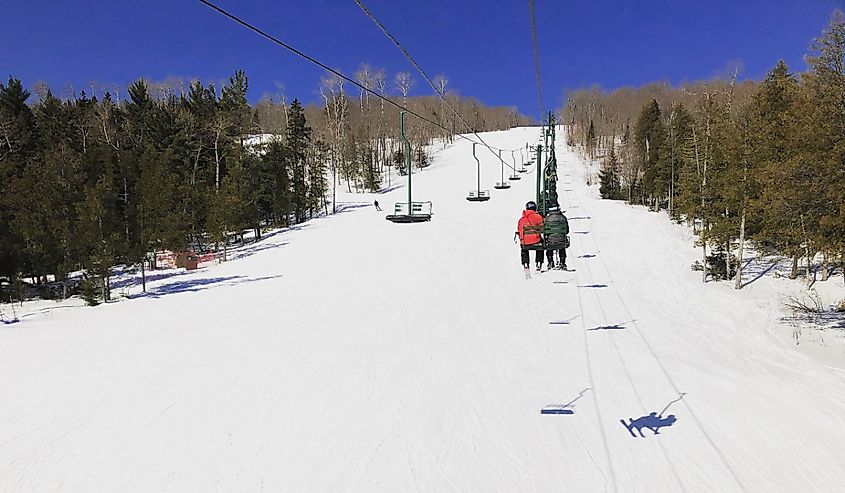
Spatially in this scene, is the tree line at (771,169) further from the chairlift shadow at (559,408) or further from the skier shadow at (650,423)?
the chairlift shadow at (559,408)

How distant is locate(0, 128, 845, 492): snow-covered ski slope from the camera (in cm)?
746

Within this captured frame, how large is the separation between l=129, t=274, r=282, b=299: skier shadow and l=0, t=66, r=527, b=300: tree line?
1.83m

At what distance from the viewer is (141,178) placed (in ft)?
95.9

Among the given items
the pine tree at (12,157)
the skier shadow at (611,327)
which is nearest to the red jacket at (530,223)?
the skier shadow at (611,327)

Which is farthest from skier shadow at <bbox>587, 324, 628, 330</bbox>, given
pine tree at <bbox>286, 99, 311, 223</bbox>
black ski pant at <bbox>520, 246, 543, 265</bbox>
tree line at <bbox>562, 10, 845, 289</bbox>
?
pine tree at <bbox>286, 99, 311, 223</bbox>

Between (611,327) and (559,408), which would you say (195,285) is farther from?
(559,408)

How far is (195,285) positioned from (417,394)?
2045 cm

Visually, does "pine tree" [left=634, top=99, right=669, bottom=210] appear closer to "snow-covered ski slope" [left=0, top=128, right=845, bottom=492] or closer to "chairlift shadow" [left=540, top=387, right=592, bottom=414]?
"snow-covered ski slope" [left=0, top=128, right=845, bottom=492]

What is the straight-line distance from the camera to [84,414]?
29.5ft

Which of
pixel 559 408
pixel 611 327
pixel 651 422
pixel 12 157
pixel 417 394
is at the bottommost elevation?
pixel 611 327

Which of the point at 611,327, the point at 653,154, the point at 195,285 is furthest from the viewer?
the point at 653,154

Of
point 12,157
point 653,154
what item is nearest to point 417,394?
point 12,157

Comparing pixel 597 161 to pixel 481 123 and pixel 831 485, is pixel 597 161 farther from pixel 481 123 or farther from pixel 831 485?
pixel 831 485

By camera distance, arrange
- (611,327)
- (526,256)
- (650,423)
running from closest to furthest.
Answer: (650,423)
(526,256)
(611,327)
